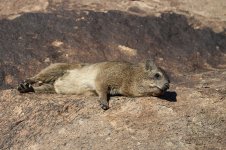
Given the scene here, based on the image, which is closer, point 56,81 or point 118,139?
Answer: point 118,139

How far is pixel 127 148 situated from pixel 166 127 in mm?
918

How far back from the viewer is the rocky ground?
9.15 meters

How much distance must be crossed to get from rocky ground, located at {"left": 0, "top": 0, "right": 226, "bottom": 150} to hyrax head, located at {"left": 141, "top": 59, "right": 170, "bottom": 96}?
22 cm

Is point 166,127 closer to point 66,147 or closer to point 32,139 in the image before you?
point 66,147

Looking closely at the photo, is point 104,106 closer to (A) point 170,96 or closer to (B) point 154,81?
(B) point 154,81

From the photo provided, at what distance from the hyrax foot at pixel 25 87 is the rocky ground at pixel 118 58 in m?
0.16

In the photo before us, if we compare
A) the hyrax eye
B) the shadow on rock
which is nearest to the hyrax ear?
the hyrax eye

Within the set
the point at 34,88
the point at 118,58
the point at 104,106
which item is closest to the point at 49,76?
the point at 34,88

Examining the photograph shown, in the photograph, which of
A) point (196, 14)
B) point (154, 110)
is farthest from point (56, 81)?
point (196, 14)

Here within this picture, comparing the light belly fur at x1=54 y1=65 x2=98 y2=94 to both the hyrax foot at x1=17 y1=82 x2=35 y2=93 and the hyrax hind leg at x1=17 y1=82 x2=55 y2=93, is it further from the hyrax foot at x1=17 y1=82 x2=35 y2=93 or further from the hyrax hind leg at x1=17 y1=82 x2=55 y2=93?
the hyrax foot at x1=17 y1=82 x2=35 y2=93

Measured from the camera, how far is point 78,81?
11.2m

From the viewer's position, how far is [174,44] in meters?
15.9

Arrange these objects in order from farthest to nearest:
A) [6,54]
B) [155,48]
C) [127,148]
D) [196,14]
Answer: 1. [196,14]
2. [155,48]
3. [6,54]
4. [127,148]

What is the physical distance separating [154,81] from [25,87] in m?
2.76
